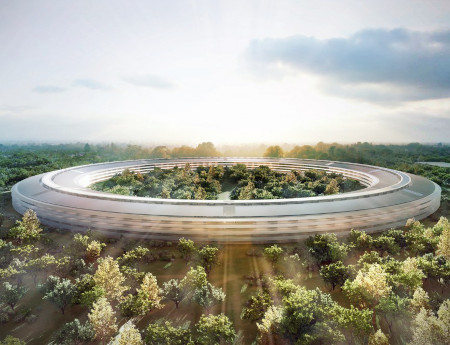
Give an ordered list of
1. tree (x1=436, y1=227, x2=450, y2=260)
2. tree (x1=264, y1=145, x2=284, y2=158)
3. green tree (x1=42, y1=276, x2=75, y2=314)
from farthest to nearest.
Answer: tree (x1=264, y1=145, x2=284, y2=158), tree (x1=436, y1=227, x2=450, y2=260), green tree (x1=42, y1=276, x2=75, y2=314)

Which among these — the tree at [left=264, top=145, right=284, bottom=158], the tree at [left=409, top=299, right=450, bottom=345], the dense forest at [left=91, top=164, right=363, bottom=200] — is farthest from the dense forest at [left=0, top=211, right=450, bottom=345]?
the tree at [left=264, top=145, right=284, bottom=158]

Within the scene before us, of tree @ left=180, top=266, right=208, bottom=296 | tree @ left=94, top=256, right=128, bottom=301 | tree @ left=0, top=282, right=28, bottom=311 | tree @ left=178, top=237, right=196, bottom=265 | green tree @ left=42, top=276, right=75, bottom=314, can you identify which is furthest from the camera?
tree @ left=178, top=237, right=196, bottom=265

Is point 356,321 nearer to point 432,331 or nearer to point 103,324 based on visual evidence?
point 432,331

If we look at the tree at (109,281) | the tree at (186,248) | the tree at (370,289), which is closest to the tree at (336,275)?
the tree at (370,289)

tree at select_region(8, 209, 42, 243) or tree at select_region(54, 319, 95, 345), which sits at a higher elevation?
tree at select_region(8, 209, 42, 243)

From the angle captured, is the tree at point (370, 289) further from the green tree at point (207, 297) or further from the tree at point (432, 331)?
the green tree at point (207, 297)

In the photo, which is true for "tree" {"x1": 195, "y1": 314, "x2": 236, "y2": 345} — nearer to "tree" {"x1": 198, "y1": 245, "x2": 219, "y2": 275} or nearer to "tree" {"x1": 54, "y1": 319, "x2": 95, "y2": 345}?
"tree" {"x1": 54, "y1": 319, "x2": 95, "y2": 345}
